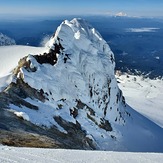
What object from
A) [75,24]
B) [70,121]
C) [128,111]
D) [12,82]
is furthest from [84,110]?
[128,111]

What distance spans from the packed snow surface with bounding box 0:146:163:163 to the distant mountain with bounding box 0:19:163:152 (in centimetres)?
574

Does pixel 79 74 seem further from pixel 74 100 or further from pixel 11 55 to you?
pixel 11 55

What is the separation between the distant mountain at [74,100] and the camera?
1192 inches

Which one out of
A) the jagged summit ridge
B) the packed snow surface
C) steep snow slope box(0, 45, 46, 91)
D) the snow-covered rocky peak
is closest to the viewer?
the packed snow surface

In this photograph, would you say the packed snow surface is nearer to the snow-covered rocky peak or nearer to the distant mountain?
the distant mountain

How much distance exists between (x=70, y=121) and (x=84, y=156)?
74.7 feet

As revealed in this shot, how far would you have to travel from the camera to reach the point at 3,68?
4734 cm

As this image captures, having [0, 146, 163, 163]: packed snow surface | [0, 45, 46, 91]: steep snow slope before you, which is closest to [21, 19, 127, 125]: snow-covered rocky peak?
[0, 45, 46, 91]: steep snow slope

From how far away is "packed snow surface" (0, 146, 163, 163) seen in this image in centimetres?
1221

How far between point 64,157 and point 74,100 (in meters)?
30.6

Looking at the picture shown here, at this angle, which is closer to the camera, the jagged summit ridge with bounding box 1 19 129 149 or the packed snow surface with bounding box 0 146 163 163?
the packed snow surface with bounding box 0 146 163 163

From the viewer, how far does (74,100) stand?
43.9 m

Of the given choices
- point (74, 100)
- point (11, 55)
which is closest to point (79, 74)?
point (74, 100)

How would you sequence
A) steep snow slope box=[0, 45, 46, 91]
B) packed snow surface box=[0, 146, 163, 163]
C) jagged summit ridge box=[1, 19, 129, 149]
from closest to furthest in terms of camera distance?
packed snow surface box=[0, 146, 163, 163] < jagged summit ridge box=[1, 19, 129, 149] < steep snow slope box=[0, 45, 46, 91]
